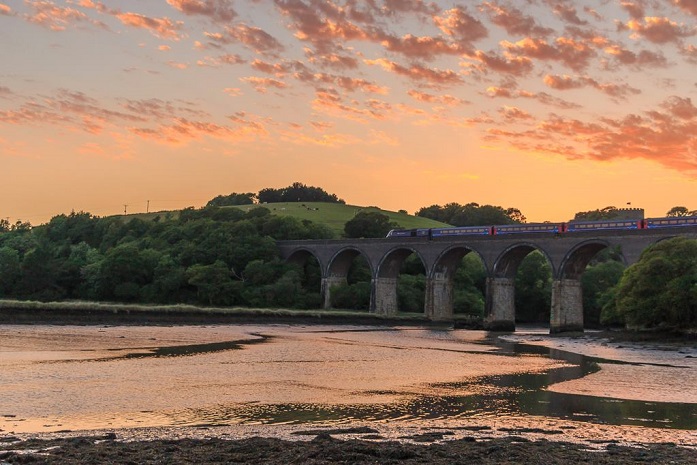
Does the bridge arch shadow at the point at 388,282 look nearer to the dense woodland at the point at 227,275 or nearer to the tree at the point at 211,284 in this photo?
the dense woodland at the point at 227,275

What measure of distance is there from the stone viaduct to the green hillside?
55099 mm

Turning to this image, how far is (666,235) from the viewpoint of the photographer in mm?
65125

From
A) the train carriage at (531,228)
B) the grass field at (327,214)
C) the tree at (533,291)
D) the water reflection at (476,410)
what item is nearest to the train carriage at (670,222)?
the train carriage at (531,228)

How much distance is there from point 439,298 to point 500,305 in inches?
421

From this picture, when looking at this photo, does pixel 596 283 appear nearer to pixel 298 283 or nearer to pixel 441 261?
pixel 441 261

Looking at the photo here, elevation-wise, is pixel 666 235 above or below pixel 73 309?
above

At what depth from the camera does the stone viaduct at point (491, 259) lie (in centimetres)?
7231

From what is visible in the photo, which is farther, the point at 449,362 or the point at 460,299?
the point at 460,299

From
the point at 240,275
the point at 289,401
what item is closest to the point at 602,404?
the point at 289,401

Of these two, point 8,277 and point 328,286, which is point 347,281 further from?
point 8,277

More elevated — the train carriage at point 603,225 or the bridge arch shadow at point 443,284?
the train carriage at point 603,225

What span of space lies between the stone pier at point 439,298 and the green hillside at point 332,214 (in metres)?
69.0

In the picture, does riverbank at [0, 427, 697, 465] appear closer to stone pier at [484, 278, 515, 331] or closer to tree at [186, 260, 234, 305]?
stone pier at [484, 278, 515, 331]

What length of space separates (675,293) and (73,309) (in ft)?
146
